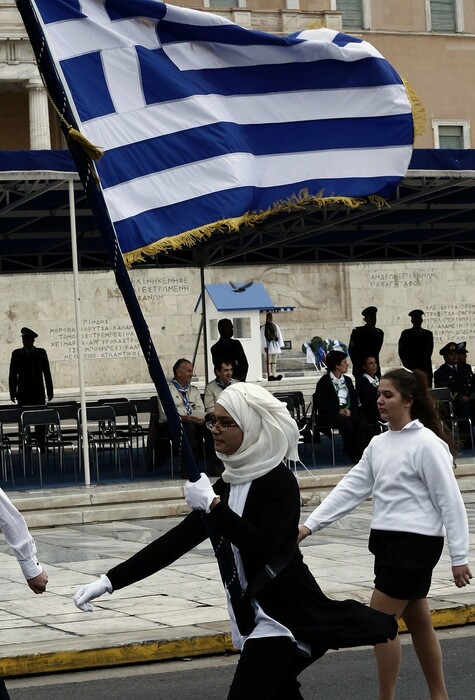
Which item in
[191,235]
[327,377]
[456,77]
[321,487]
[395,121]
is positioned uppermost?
[456,77]

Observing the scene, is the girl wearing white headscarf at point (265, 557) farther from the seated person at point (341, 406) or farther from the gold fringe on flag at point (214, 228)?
the seated person at point (341, 406)

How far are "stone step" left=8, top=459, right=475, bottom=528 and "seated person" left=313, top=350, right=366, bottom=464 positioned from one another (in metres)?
1.05

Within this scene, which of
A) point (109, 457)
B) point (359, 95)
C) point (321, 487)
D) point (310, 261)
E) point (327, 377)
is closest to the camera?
point (359, 95)

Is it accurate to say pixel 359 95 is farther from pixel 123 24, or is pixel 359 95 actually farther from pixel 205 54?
pixel 123 24

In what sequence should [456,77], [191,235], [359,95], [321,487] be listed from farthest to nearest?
1. [456,77]
2. [321,487]
3. [359,95]
4. [191,235]

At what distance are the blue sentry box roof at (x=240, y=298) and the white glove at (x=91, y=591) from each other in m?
33.2

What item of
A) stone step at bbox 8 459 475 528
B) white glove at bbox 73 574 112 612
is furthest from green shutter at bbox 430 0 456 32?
white glove at bbox 73 574 112 612

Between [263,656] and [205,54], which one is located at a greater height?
[205,54]

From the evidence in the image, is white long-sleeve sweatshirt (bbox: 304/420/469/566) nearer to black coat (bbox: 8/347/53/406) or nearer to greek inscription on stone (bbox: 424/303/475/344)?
black coat (bbox: 8/347/53/406)

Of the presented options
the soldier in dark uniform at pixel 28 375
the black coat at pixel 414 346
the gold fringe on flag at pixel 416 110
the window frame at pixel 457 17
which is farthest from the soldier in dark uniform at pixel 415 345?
the window frame at pixel 457 17

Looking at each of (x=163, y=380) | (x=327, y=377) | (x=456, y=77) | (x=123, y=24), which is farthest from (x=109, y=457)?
(x=456, y=77)

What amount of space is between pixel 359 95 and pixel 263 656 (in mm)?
5243

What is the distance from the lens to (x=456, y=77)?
54.5m

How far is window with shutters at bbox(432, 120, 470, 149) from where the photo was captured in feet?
177
